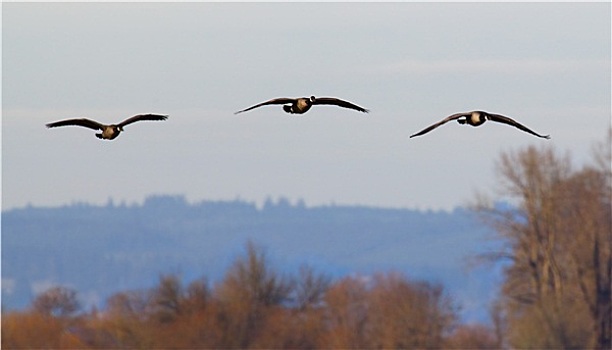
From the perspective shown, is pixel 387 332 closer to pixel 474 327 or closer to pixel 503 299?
pixel 503 299

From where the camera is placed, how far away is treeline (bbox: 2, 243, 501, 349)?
6700 cm

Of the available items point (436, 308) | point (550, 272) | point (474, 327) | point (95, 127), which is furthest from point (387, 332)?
point (95, 127)

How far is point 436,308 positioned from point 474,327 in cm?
1569

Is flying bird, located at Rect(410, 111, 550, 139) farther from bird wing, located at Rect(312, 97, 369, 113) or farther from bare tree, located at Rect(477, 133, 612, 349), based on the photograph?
bare tree, located at Rect(477, 133, 612, 349)

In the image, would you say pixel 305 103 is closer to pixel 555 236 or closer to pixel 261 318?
pixel 261 318

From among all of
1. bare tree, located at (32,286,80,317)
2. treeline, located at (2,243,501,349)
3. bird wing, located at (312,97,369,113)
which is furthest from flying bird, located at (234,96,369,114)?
bare tree, located at (32,286,80,317)

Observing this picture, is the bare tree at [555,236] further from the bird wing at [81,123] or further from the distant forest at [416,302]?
the bird wing at [81,123]

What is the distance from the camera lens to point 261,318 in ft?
224

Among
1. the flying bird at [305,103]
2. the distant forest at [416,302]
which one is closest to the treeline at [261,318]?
the distant forest at [416,302]

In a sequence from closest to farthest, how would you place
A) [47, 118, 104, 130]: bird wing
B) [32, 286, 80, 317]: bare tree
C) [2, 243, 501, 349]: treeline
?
[47, 118, 104, 130]: bird wing → [2, 243, 501, 349]: treeline → [32, 286, 80, 317]: bare tree

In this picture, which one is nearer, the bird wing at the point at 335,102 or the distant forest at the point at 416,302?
the bird wing at the point at 335,102

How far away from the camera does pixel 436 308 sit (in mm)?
73688

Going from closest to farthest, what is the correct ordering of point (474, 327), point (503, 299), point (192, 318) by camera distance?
point (192, 318) → point (503, 299) → point (474, 327)

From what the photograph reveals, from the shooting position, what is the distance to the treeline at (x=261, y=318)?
6700 centimetres
